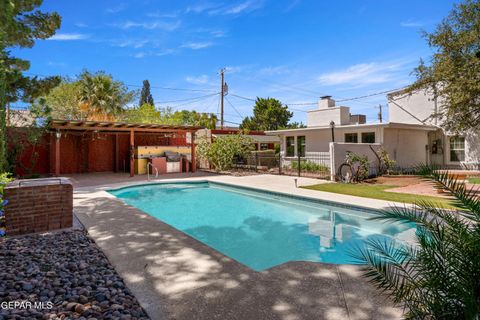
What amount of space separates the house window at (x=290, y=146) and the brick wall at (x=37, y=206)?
1540 centimetres

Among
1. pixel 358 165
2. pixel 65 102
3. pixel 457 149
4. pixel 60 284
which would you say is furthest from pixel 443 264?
pixel 65 102

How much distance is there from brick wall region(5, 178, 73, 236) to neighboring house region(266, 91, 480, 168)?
1255cm

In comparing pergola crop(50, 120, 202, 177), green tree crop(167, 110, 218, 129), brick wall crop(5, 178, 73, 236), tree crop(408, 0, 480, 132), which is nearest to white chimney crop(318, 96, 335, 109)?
tree crop(408, 0, 480, 132)

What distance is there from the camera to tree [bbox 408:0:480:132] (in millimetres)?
9664

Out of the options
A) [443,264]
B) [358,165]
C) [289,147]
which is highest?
[289,147]

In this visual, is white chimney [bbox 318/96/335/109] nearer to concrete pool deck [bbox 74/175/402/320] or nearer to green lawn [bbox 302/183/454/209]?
green lawn [bbox 302/183/454/209]

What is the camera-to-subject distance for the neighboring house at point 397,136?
15.4 metres

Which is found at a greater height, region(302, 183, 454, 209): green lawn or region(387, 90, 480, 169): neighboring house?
region(387, 90, 480, 169): neighboring house

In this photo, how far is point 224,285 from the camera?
3176mm

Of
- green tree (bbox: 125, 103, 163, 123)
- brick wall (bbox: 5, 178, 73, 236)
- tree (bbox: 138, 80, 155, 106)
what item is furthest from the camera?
tree (bbox: 138, 80, 155, 106)

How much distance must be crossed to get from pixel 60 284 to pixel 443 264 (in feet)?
12.0

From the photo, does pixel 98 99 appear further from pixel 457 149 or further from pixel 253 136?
pixel 457 149

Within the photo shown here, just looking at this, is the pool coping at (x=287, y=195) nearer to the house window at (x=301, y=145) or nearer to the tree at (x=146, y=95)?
the house window at (x=301, y=145)

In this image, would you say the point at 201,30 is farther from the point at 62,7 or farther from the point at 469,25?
the point at 469,25
